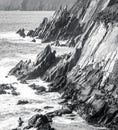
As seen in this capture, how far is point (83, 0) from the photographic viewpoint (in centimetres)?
12538


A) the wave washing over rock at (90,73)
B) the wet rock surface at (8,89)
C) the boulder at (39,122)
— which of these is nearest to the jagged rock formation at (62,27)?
the wave washing over rock at (90,73)

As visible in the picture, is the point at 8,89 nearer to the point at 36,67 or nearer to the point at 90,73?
the point at 36,67

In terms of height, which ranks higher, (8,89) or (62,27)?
(62,27)

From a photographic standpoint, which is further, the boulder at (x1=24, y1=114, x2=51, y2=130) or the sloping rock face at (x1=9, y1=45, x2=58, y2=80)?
the sloping rock face at (x1=9, y1=45, x2=58, y2=80)

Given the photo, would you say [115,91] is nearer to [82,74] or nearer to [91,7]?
[82,74]

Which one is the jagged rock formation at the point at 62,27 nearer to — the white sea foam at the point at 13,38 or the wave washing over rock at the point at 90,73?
the white sea foam at the point at 13,38

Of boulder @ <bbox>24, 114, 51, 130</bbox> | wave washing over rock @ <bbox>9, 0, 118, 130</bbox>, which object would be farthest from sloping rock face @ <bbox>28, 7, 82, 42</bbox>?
boulder @ <bbox>24, 114, 51, 130</bbox>

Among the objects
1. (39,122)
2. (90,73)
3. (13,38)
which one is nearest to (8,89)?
(90,73)

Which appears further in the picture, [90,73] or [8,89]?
[8,89]

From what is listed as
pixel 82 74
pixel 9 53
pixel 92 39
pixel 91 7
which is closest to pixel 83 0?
pixel 91 7

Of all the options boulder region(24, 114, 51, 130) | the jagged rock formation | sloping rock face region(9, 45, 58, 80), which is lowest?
boulder region(24, 114, 51, 130)

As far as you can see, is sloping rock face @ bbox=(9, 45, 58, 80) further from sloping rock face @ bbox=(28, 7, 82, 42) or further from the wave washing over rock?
sloping rock face @ bbox=(28, 7, 82, 42)

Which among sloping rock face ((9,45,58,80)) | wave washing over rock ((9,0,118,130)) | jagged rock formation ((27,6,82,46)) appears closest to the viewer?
wave washing over rock ((9,0,118,130))

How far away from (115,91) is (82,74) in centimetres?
950
